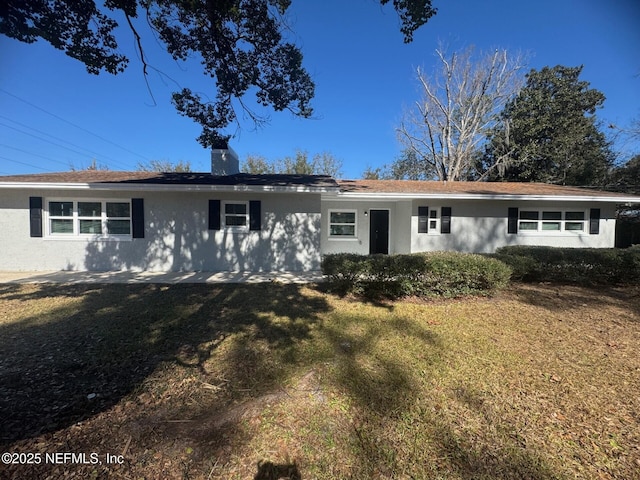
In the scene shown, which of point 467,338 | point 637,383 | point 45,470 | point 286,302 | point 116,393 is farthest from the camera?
point 286,302

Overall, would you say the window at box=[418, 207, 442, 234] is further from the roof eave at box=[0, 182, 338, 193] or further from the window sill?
the window sill

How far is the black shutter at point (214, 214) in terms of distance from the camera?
9.03 meters

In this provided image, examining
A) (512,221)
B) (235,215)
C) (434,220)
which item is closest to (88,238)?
(235,215)

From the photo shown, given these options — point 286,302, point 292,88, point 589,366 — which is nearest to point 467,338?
point 589,366

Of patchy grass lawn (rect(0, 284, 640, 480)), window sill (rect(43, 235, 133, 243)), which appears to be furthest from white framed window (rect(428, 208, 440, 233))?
window sill (rect(43, 235, 133, 243))

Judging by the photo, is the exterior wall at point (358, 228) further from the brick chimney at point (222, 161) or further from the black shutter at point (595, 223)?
the black shutter at point (595, 223)

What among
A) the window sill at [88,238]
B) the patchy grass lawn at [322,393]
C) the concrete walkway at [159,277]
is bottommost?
the patchy grass lawn at [322,393]

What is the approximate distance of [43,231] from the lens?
878 cm

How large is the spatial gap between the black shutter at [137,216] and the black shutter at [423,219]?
911 cm

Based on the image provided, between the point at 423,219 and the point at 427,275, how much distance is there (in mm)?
5241

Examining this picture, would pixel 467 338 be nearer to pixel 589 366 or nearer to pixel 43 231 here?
pixel 589 366

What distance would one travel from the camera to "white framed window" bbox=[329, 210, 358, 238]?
11438mm

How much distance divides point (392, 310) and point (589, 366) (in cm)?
257

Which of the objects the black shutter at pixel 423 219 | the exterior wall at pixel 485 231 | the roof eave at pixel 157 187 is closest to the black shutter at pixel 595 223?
the exterior wall at pixel 485 231
